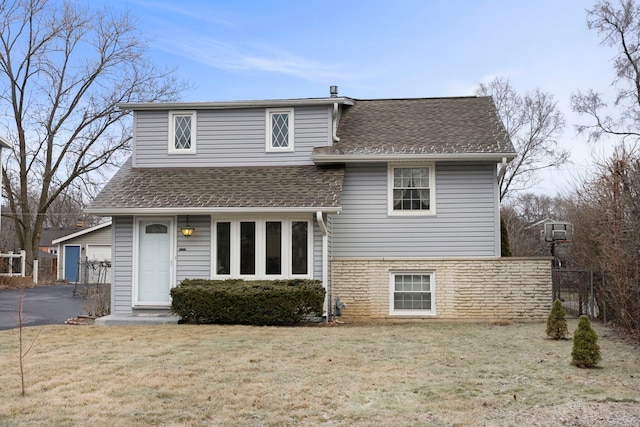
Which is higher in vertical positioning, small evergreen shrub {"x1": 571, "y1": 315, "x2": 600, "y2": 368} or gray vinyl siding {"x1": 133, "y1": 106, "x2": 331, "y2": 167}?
gray vinyl siding {"x1": 133, "y1": 106, "x2": 331, "y2": 167}

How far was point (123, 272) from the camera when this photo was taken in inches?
511

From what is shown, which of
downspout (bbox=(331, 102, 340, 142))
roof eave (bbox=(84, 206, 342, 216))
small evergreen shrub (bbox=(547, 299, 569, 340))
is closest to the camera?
small evergreen shrub (bbox=(547, 299, 569, 340))

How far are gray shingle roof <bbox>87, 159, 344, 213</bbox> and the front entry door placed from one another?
702mm

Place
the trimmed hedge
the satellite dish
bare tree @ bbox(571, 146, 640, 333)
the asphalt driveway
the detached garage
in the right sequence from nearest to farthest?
1. bare tree @ bbox(571, 146, 640, 333)
2. the trimmed hedge
3. the asphalt driveway
4. the satellite dish
5. the detached garage

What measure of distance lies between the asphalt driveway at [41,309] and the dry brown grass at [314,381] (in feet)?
10.2

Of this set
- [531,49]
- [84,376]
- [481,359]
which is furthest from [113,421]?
[531,49]

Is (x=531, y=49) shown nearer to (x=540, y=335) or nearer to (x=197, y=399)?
(x=540, y=335)

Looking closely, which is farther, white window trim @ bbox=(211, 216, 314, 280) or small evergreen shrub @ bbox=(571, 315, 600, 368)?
white window trim @ bbox=(211, 216, 314, 280)

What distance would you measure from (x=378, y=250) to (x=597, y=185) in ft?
16.5

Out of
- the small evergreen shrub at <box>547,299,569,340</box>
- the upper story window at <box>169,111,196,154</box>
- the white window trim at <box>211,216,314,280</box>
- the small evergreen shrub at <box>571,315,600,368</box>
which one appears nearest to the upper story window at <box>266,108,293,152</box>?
the upper story window at <box>169,111,196,154</box>

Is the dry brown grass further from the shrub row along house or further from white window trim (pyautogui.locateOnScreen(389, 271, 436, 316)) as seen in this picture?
white window trim (pyautogui.locateOnScreen(389, 271, 436, 316))

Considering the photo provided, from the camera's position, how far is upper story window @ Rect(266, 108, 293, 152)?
46.3 ft

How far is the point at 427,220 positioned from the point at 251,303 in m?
4.75

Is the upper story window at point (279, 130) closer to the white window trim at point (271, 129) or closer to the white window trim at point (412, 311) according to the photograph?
the white window trim at point (271, 129)
